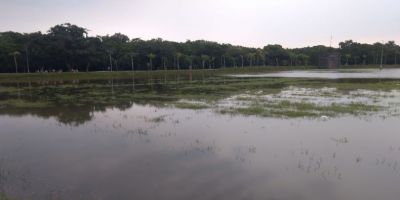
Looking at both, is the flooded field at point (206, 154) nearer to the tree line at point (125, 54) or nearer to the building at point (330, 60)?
the tree line at point (125, 54)

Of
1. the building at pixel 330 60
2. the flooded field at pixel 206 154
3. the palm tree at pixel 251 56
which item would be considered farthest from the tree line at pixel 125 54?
the flooded field at pixel 206 154

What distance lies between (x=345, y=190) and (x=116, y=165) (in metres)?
5.94

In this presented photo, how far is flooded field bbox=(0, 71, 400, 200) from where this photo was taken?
8.34 metres

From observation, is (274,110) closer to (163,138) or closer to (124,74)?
(163,138)

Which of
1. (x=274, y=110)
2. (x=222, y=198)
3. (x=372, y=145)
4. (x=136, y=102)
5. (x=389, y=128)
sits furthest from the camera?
(x=136, y=102)

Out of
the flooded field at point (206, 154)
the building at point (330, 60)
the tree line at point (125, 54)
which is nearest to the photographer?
the flooded field at point (206, 154)

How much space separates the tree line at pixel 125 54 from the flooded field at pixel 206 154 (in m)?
54.0

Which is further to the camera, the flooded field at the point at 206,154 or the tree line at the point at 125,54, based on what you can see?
the tree line at the point at 125,54

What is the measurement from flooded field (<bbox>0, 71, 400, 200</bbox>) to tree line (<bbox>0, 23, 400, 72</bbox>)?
2125 inches

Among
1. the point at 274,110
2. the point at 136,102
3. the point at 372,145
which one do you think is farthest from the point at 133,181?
the point at 136,102

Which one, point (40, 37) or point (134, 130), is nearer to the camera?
point (134, 130)

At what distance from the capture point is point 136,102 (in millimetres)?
25703

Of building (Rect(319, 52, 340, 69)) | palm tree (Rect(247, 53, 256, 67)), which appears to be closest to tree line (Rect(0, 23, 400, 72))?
palm tree (Rect(247, 53, 256, 67))

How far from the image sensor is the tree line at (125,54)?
69.8m
